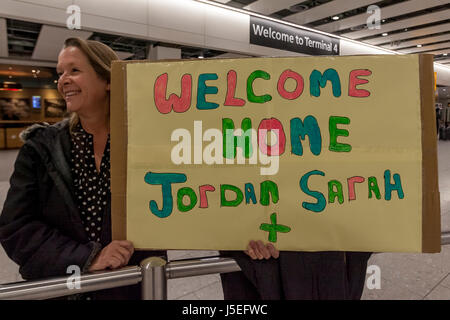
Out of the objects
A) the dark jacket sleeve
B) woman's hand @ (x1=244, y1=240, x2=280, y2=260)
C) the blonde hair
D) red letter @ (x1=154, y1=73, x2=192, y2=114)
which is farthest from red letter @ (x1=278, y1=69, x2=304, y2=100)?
the dark jacket sleeve

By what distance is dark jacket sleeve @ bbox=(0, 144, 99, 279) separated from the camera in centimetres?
76

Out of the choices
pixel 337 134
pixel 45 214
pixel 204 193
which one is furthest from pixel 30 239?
pixel 337 134

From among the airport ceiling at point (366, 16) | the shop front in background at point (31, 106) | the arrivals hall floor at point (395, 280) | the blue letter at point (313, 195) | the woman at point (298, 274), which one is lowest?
the arrivals hall floor at point (395, 280)

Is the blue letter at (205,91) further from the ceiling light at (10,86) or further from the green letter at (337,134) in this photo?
the ceiling light at (10,86)

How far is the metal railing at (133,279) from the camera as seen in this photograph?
67 cm

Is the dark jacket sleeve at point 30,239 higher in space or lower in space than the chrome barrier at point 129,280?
higher

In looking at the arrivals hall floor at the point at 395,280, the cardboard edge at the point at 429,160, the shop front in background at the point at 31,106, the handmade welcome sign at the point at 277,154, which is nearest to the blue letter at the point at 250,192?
the handmade welcome sign at the point at 277,154

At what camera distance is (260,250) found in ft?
2.39

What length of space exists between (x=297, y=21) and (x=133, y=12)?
11.0ft

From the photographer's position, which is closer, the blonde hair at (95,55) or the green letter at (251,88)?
the green letter at (251,88)

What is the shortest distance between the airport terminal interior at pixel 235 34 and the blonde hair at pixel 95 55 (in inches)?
30.8

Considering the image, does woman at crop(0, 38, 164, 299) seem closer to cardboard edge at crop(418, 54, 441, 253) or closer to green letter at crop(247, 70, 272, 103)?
green letter at crop(247, 70, 272, 103)

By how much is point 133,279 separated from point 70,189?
30 cm

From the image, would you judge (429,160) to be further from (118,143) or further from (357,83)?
(118,143)
